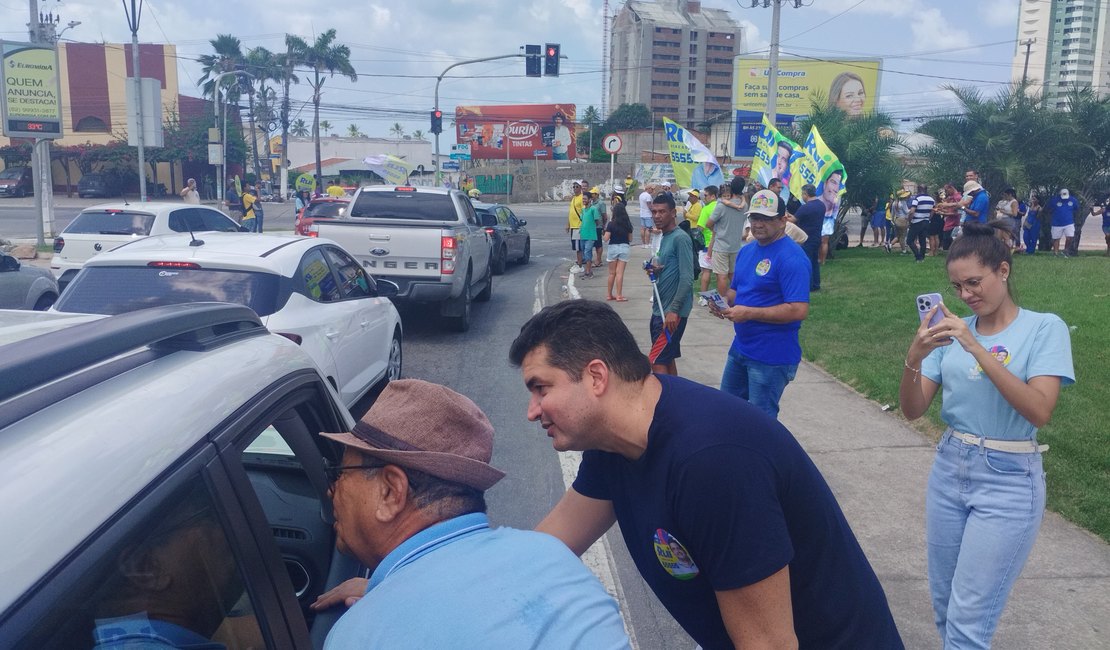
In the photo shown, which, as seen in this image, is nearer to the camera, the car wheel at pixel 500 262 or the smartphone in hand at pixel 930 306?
the smartphone in hand at pixel 930 306

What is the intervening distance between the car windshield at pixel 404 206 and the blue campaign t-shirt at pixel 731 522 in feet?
37.9

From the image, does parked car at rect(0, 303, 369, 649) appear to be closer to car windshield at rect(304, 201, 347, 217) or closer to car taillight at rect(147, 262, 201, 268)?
car taillight at rect(147, 262, 201, 268)

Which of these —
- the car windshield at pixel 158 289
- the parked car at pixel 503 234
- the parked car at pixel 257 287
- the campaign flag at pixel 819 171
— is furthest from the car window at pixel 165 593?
the parked car at pixel 503 234

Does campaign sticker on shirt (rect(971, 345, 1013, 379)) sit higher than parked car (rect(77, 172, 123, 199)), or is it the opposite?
campaign sticker on shirt (rect(971, 345, 1013, 379))

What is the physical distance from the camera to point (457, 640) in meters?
1.31

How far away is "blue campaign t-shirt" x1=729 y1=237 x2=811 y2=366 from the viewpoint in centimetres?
539

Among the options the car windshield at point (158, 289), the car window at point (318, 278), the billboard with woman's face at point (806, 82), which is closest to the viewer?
the car windshield at point (158, 289)

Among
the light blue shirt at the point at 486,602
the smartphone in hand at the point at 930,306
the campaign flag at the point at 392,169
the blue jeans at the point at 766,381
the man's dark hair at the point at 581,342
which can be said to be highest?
the campaign flag at the point at 392,169

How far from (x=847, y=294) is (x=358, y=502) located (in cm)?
1349

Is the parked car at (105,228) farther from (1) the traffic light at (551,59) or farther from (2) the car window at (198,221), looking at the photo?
(1) the traffic light at (551,59)

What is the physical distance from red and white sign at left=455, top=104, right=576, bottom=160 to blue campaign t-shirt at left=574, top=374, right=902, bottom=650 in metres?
78.7

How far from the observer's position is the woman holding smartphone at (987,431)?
122 inches

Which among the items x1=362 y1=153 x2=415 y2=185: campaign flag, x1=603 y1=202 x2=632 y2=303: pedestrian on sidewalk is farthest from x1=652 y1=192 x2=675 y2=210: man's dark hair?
x1=362 y1=153 x2=415 y2=185: campaign flag

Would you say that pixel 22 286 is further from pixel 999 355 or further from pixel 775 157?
pixel 775 157
